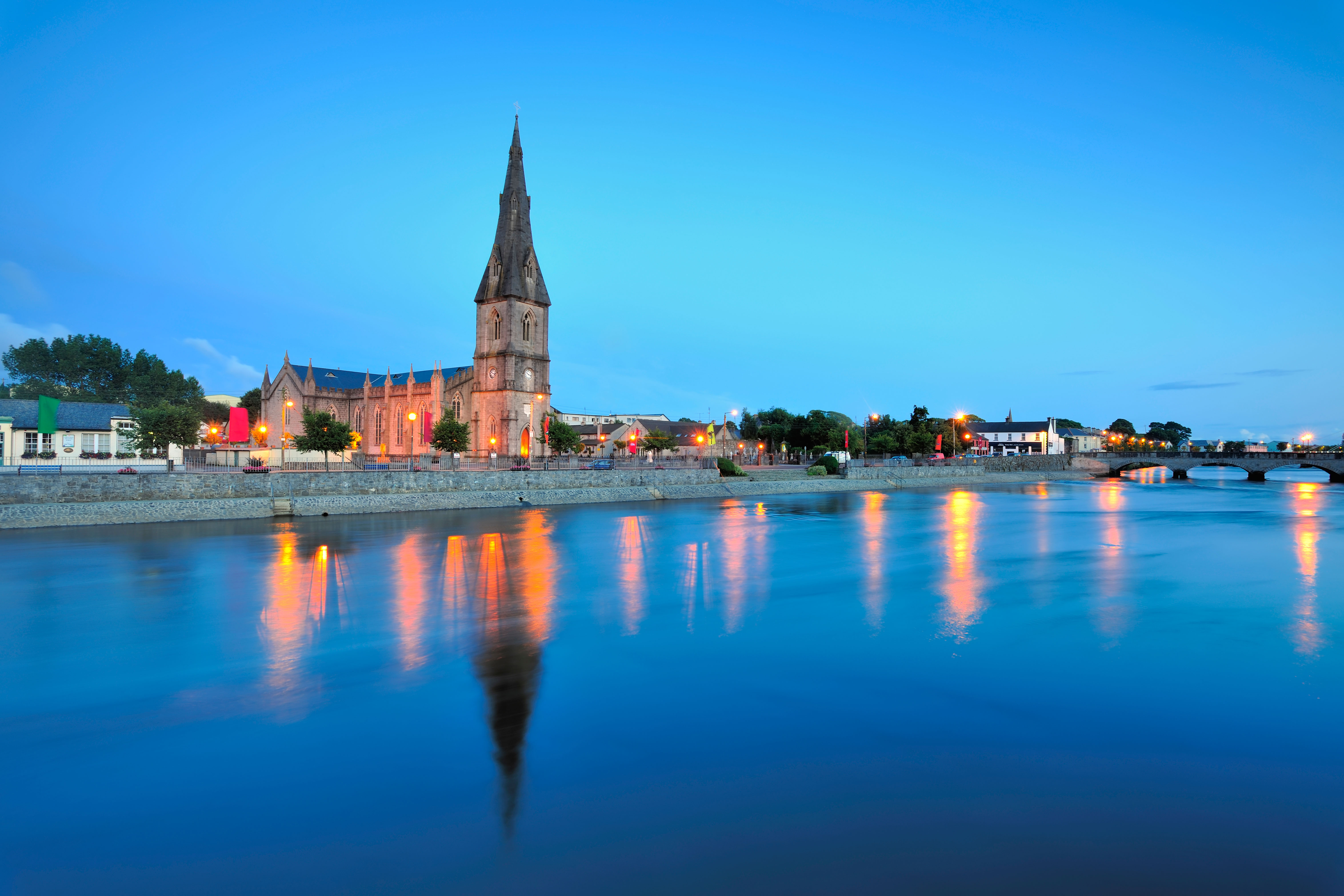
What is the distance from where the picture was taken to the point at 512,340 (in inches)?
2739

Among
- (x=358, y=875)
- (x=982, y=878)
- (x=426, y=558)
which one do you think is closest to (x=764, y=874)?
(x=982, y=878)

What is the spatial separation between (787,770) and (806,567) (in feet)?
57.2

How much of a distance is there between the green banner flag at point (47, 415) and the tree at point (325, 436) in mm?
14862

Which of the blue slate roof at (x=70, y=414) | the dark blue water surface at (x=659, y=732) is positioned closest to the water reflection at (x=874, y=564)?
the dark blue water surface at (x=659, y=732)

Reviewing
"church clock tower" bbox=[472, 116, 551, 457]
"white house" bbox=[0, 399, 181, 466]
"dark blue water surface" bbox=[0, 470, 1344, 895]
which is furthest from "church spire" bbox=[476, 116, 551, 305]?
"dark blue water surface" bbox=[0, 470, 1344, 895]

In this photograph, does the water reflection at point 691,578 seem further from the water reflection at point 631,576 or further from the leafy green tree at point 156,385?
the leafy green tree at point 156,385

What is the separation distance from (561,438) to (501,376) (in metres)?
8.89

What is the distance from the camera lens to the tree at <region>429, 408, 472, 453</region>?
63.5 m

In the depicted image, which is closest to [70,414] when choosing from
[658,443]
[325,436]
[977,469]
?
[325,436]

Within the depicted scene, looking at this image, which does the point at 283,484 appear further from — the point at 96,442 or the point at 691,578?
the point at 96,442

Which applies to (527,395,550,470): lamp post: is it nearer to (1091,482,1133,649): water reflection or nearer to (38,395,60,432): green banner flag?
(38,395,60,432): green banner flag

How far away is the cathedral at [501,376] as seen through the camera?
69.2 m

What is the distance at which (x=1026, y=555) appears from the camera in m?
29.9

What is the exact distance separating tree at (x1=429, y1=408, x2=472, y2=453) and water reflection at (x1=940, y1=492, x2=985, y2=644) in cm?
4306
